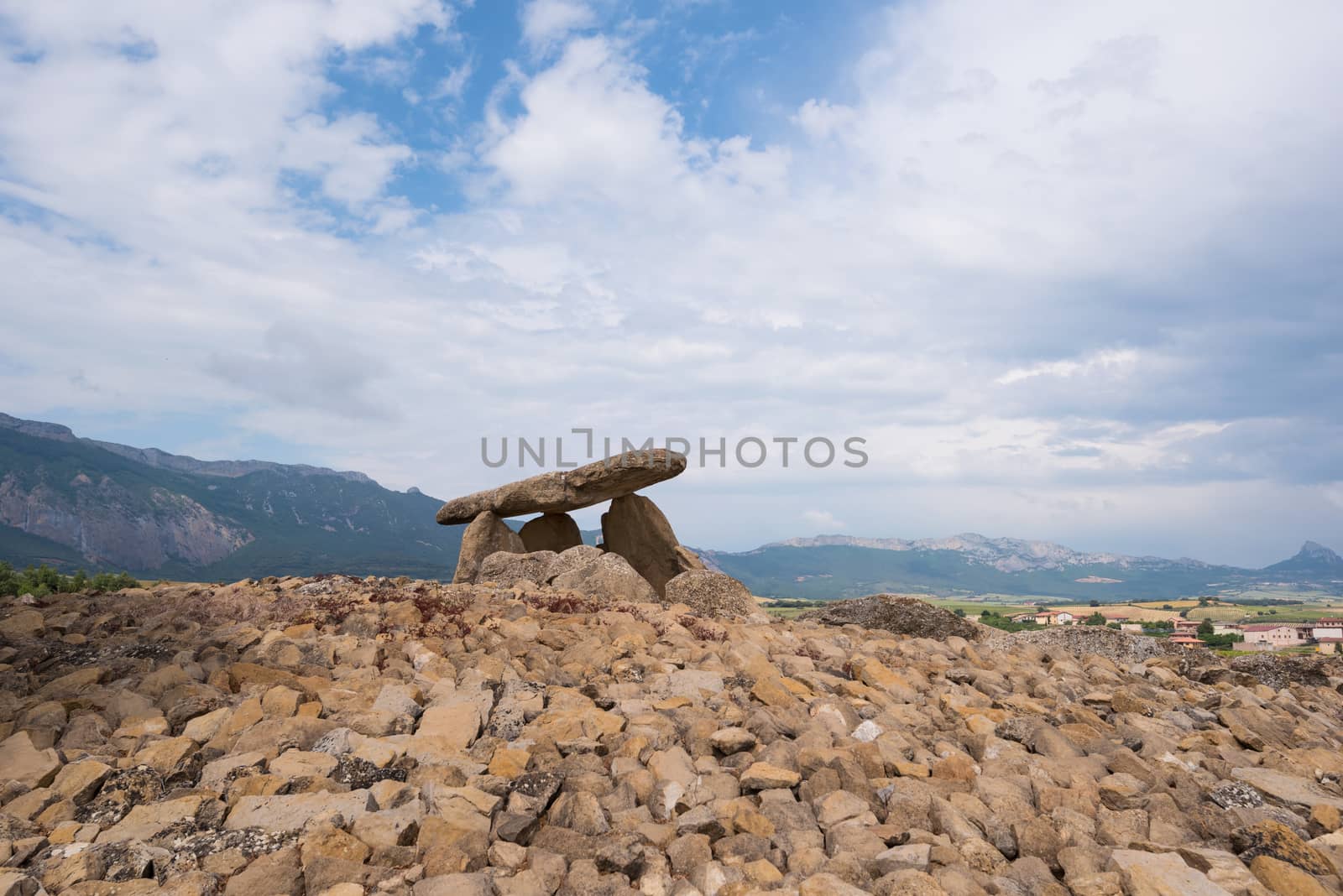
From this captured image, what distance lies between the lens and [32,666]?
26.6 feet

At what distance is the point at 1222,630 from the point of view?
1748 cm

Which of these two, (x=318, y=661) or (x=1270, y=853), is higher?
(x=318, y=661)

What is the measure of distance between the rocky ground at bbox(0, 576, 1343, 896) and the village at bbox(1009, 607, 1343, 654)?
158 inches

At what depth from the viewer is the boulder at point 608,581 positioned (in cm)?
1353

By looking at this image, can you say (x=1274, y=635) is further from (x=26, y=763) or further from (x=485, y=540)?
(x=26, y=763)

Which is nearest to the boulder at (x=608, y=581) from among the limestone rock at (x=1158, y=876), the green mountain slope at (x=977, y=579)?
the limestone rock at (x=1158, y=876)

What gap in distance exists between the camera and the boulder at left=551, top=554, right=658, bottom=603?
44.4 ft

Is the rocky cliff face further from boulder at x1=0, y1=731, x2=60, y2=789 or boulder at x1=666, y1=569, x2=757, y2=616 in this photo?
boulder at x1=0, y1=731, x2=60, y2=789

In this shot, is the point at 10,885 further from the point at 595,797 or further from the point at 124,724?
the point at 595,797

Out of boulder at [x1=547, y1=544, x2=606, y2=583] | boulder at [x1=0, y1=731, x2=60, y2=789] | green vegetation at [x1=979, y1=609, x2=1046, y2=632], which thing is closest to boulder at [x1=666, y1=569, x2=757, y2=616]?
boulder at [x1=547, y1=544, x2=606, y2=583]

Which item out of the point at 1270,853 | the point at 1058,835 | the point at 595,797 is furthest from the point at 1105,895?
the point at 595,797

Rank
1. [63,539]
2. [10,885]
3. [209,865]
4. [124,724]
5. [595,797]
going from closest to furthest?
[10,885]
[209,865]
[595,797]
[124,724]
[63,539]

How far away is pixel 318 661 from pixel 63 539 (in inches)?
8600

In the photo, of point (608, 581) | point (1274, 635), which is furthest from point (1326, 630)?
point (608, 581)
